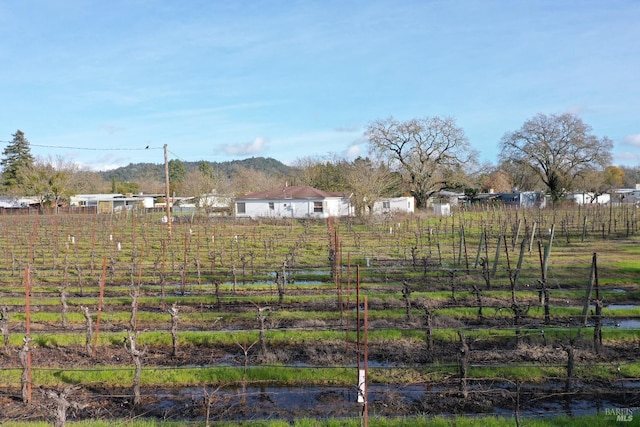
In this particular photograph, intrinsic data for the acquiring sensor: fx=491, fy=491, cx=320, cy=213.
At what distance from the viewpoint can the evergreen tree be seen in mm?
66375

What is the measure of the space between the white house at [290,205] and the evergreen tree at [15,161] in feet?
118

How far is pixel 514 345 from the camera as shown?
10984mm

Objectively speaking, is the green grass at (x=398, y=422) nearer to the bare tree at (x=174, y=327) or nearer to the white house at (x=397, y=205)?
the bare tree at (x=174, y=327)

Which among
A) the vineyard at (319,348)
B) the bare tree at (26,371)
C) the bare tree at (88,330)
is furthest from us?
the bare tree at (88,330)

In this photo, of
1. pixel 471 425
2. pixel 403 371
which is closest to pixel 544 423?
pixel 471 425

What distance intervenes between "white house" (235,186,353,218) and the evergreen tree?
118ft

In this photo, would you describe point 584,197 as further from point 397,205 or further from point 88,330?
point 88,330

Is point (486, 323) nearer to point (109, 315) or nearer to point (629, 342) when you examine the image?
point (629, 342)

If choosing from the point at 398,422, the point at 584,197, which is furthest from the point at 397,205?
the point at 398,422

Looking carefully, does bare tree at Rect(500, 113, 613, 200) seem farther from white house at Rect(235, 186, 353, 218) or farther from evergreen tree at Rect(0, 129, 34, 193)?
evergreen tree at Rect(0, 129, 34, 193)

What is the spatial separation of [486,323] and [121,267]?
52.3 ft

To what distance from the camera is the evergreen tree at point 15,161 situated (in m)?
66.4

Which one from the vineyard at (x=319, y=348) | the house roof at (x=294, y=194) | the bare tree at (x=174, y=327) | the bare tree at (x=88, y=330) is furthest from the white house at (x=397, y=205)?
the bare tree at (x=88, y=330)

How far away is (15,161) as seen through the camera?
229 feet
